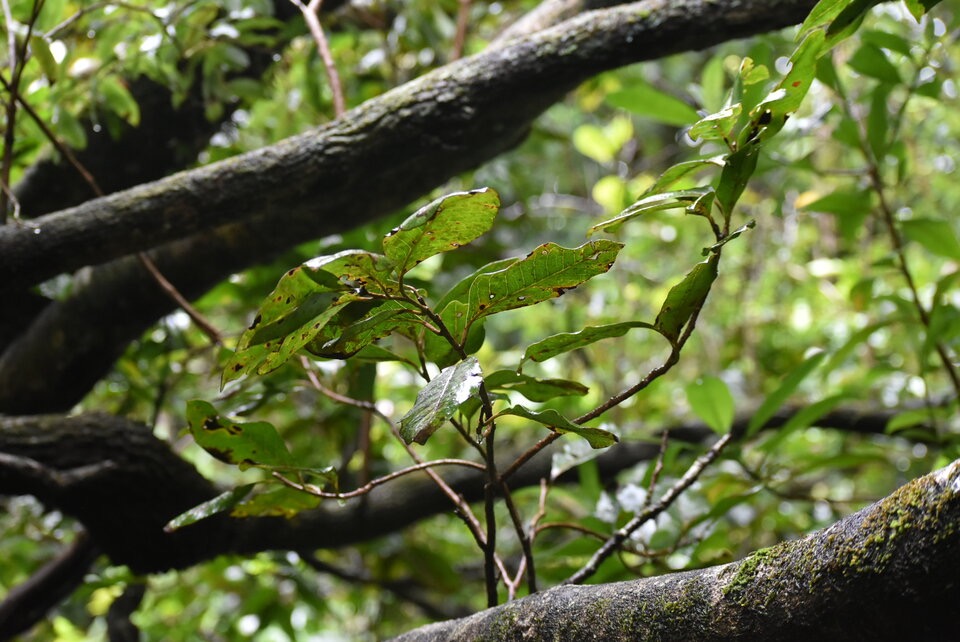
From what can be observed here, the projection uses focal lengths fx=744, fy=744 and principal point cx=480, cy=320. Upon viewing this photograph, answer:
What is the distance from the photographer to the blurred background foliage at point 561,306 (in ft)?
3.33

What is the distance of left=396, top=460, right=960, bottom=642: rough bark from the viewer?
0.31 m

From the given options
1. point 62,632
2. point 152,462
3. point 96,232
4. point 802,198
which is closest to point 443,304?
point 96,232

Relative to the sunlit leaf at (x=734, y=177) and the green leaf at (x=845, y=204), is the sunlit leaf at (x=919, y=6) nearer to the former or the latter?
the sunlit leaf at (x=734, y=177)

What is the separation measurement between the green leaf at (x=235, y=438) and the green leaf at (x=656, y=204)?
12.4 inches

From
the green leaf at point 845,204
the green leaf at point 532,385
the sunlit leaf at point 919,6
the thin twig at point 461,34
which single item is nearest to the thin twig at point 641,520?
the green leaf at point 532,385

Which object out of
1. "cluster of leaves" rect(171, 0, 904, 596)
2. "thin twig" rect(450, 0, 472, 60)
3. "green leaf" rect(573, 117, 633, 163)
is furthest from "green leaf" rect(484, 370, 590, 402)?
"green leaf" rect(573, 117, 633, 163)

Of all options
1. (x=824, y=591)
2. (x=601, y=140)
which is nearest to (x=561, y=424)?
(x=824, y=591)

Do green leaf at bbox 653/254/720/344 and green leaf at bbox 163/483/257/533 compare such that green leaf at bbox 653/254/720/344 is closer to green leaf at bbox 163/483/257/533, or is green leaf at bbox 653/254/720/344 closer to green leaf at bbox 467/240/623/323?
green leaf at bbox 467/240/623/323

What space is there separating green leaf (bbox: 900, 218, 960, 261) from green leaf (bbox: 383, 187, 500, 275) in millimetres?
900

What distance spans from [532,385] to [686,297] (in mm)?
163

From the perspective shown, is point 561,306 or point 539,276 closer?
point 539,276

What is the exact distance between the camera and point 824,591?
0.34 metres

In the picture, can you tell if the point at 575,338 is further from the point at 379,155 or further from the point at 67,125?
the point at 67,125

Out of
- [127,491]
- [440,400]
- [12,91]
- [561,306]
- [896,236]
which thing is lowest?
[561,306]
